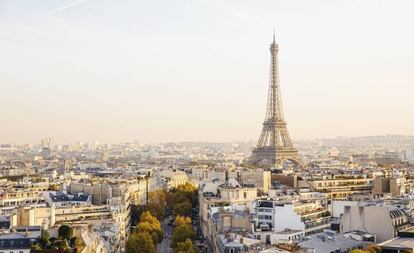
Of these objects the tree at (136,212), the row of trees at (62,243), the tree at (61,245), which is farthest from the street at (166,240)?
the tree at (61,245)

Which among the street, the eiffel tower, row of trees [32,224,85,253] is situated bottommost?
the street

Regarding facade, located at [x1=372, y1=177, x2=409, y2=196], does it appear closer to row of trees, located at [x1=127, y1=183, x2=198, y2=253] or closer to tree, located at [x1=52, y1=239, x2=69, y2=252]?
row of trees, located at [x1=127, y1=183, x2=198, y2=253]

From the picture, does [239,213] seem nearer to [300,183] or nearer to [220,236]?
[220,236]

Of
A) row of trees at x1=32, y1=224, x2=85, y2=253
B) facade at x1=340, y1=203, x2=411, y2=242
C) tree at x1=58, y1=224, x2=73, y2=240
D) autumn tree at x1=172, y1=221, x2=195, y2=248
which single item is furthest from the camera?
autumn tree at x1=172, y1=221, x2=195, y2=248

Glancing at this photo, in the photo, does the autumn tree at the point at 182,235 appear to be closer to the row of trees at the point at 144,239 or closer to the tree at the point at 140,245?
the row of trees at the point at 144,239

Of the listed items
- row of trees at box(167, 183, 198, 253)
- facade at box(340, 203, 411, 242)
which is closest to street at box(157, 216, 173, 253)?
row of trees at box(167, 183, 198, 253)

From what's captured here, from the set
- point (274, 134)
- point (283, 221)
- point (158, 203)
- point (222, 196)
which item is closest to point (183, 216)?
point (222, 196)

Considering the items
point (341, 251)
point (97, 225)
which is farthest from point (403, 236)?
point (97, 225)

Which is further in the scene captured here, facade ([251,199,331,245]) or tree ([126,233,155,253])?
tree ([126,233,155,253])
